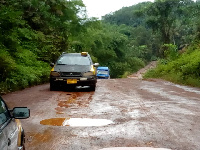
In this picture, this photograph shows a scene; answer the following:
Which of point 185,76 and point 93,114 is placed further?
point 185,76

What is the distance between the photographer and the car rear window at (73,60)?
46.5 ft

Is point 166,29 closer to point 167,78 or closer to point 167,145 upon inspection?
point 167,78

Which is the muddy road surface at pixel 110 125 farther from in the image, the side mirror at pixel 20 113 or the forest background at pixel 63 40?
→ the forest background at pixel 63 40

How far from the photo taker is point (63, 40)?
23.7 metres

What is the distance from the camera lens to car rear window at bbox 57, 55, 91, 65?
14.2 meters

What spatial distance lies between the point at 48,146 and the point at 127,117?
282 centimetres

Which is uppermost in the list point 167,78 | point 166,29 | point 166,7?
point 166,7

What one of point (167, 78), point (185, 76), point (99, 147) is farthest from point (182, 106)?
point (167, 78)

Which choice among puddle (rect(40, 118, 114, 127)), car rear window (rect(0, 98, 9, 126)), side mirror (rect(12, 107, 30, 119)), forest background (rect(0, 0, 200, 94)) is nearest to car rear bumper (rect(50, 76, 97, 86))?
forest background (rect(0, 0, 200, 94))

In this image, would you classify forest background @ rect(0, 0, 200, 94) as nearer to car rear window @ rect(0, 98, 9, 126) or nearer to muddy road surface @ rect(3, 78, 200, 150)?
muddy road surface @ rect(3, 78, 200, 150)

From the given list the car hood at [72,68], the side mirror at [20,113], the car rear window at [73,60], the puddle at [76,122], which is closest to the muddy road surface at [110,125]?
the puddle at [76,122]

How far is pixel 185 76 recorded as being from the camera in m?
20.1

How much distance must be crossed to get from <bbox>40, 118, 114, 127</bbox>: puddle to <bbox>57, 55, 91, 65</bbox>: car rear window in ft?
23.0

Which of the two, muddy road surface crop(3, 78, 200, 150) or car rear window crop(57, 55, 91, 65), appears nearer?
muddy road surface crop(3, 78, 200, 150)
